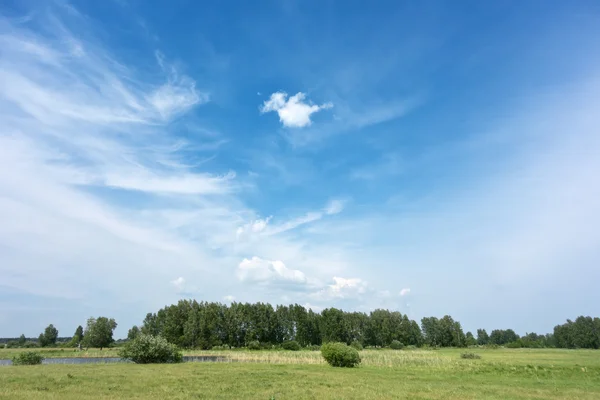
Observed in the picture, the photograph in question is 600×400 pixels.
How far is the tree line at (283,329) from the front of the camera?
345 feet

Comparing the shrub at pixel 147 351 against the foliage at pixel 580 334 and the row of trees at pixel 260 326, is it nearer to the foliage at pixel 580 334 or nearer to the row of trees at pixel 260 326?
the row of trees at pixel 260 326

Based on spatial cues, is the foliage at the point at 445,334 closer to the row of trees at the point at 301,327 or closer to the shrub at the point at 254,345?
the row of trees at the point at 301,327

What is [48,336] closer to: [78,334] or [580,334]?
[78,334]

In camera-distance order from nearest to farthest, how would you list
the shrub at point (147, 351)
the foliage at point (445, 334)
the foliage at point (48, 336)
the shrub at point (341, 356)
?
1. the shrub at point (341, 356)
2. the shrub at point (147, 351)
3. the foliage at point (48, 336)
4. the foliage at point (445, 334)

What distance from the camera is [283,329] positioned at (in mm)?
121375

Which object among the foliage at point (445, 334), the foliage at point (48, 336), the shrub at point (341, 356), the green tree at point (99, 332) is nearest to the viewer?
the shrub at point (341, 356)

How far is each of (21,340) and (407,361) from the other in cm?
16722

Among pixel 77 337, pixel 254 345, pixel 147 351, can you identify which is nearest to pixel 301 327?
pixel 254 345

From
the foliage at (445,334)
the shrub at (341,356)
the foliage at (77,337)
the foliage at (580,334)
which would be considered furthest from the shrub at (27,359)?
the foliage at (580,334)

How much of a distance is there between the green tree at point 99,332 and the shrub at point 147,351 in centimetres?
6570

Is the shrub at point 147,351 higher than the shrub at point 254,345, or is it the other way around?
the shrub at point 147,351

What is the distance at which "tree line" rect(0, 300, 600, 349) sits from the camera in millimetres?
105250

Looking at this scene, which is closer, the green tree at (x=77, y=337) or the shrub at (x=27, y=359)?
the shrub at (x=27, y=359)

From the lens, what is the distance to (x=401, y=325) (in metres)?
136
